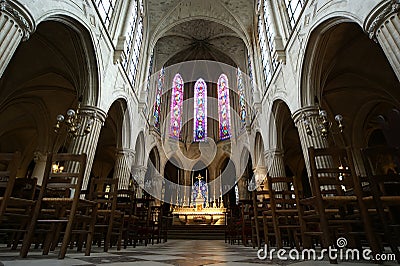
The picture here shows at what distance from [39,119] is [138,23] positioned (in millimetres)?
6289

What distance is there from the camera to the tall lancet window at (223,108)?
710 inches

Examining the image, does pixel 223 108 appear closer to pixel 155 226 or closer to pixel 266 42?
pixel 266 42

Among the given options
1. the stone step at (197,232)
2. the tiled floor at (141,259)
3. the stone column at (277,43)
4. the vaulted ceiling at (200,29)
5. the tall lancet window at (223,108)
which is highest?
the vaulted ceiling at (200,29)

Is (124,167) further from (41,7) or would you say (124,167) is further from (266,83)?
(266,83)

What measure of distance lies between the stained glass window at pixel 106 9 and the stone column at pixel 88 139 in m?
3.03

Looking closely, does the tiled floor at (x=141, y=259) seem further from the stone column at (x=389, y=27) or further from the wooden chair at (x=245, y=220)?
the stone column at (x=389, y=27)

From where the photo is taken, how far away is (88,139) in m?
6.67

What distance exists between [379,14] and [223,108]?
48.3ft

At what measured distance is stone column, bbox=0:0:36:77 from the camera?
371 centimetres

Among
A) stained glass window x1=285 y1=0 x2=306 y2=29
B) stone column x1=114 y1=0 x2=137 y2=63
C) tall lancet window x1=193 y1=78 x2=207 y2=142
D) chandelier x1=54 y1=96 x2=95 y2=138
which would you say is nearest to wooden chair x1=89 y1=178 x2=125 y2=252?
chandelier x1=54 y1=96 x2=95 y2=138

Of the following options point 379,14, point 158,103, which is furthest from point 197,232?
point 379,14

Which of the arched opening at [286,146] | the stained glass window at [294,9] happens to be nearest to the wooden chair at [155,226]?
the arched opening at [286,146]

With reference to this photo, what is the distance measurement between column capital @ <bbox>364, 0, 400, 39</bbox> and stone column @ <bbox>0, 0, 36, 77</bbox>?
19.3 ft

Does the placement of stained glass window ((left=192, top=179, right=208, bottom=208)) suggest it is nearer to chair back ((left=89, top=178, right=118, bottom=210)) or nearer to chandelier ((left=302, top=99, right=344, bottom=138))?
chandelier ((left=302, top=99, right=344, bottom=138))
